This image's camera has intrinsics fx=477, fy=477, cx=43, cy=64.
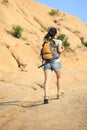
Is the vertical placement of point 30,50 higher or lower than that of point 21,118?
higher

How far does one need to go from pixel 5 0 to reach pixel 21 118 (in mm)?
21209

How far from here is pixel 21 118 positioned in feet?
28.9

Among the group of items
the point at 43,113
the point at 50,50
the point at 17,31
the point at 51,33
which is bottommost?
the point at 43,113

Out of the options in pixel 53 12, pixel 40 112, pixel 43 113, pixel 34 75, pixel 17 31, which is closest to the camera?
pixel 43 113

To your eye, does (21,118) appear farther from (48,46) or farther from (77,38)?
(77,38)

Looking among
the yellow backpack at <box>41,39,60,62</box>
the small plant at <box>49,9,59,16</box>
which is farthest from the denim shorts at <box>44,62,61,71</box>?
the small plant at <box>49,9,59,16</box>

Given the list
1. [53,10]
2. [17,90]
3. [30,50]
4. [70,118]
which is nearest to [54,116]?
[70,118]

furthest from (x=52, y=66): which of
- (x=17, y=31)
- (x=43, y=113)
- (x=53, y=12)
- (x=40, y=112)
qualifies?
(x=53, y=12)

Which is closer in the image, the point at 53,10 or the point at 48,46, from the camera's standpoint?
the point at 48,46

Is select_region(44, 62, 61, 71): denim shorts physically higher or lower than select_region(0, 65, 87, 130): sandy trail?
higher

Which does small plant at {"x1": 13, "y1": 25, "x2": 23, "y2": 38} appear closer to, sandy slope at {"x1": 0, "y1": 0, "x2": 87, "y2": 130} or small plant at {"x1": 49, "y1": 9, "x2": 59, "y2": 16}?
sandy slope at {"x1": 0, "y1": 0, "x2": 87, "y2": 130}

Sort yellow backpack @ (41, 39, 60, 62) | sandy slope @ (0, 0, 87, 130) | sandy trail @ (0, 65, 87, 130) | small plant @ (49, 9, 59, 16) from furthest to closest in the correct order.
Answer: small plant @ (49, 9, 59, 16)
yellow backpack @ (41, 39, 60, 62)
sandy slope @ (0, 0, 87, 130)
sandy trail @ (0, 65, 87, 130)

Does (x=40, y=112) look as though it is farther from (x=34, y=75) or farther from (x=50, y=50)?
(x=34, y=75)

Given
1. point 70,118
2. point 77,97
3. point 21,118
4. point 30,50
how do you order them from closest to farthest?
point 70,118 → point 21,118 → point 77,97 → point 30,50
